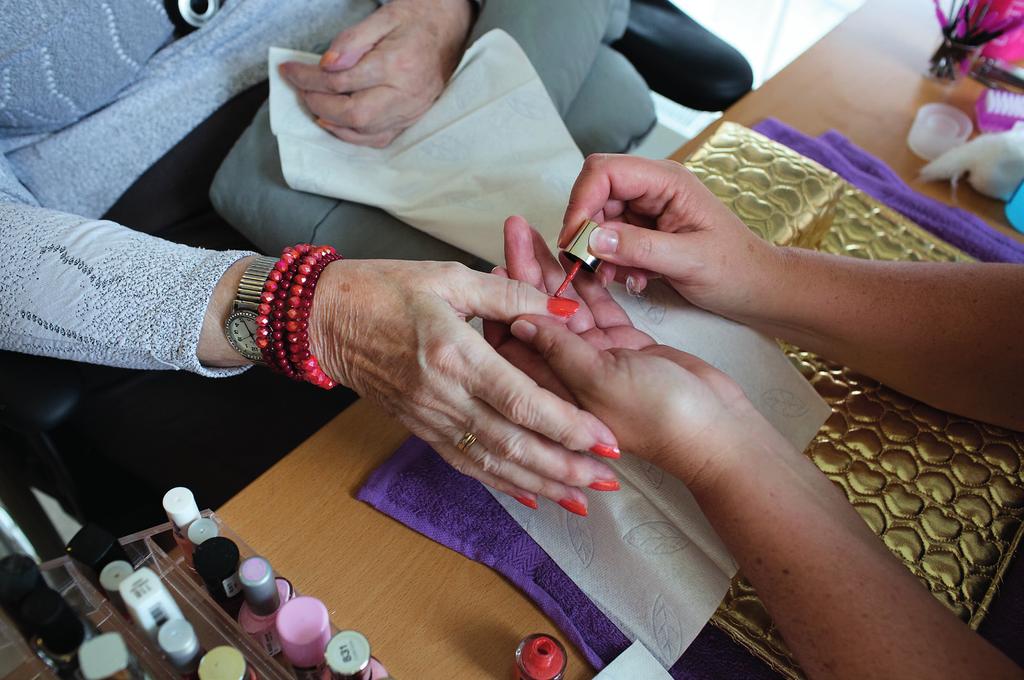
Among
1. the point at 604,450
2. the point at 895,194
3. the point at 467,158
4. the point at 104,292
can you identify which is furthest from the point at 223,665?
the point at 895,194

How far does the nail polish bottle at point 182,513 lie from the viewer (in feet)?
1.91

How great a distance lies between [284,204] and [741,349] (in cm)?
62

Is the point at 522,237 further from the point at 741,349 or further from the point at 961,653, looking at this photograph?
the point at 961,653

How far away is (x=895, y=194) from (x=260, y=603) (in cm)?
105

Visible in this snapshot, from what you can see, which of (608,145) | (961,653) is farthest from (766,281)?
(608,145)

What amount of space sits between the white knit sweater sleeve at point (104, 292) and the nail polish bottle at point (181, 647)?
34cm

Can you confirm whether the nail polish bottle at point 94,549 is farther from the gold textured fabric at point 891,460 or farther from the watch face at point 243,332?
the gold textured fabric at point 891,460

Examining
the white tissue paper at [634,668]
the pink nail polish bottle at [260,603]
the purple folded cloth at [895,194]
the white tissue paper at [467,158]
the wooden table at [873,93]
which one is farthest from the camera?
the wooden table at [873,93]

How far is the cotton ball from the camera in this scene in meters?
1.10

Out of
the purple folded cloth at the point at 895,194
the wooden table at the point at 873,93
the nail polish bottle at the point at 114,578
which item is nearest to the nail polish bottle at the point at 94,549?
the nail polish bottle at the point at 114,578

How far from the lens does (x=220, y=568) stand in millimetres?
549

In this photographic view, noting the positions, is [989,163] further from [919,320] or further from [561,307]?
[561,307]

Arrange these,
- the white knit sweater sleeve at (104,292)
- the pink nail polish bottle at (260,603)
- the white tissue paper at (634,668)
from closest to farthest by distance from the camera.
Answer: the pink nail polish bottle at (260,603)
the white tissue paper at (634,668)
the white knit sweater sleeve at (104,292)

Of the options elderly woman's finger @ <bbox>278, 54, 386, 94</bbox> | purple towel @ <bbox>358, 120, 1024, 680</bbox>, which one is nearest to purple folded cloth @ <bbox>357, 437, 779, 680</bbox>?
purple towel @ <bbox>358, 120, 1024, 680</bbox>
